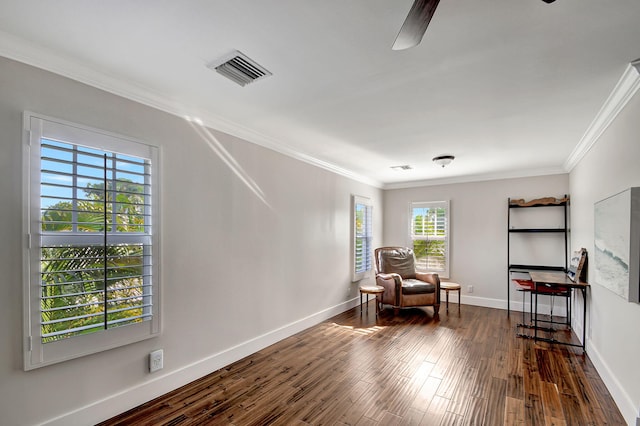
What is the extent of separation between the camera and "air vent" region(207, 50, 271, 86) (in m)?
2.01

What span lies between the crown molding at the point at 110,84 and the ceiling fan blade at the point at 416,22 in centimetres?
204

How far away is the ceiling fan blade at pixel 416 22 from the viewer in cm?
117

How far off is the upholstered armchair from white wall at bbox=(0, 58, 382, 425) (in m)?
0.97

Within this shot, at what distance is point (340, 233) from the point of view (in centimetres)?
521

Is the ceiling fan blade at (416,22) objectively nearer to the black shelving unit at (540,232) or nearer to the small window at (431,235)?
the black shelving unit at (540,232)

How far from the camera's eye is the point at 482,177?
571 cm

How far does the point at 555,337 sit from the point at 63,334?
Answer: 5.17m

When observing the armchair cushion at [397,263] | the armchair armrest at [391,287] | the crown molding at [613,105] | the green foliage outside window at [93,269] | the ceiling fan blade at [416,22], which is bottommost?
the armchair armrest at [391,287]

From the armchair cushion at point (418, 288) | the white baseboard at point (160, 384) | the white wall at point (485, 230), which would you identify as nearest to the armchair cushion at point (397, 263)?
the armchair cushion at point (418, 288)

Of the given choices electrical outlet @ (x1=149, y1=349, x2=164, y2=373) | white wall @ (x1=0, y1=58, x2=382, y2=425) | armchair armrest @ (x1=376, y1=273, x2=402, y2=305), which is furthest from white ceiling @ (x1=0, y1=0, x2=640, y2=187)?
armchair armrest @ (x1=376, y1=273, x2=402, y2=305)

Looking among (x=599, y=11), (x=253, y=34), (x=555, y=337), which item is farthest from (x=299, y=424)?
(x=555, y=337)

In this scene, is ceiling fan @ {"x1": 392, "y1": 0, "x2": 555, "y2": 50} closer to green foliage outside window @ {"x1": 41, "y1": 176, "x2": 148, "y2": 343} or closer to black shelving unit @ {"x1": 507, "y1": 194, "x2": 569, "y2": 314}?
green foliage outside window @ {"x1": 41, "y1": 176, "x2": 148, "y2": 343}

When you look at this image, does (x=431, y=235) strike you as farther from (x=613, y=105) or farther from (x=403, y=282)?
(x=613, y=105)

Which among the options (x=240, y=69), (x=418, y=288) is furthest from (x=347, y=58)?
(x=418, y=288)
